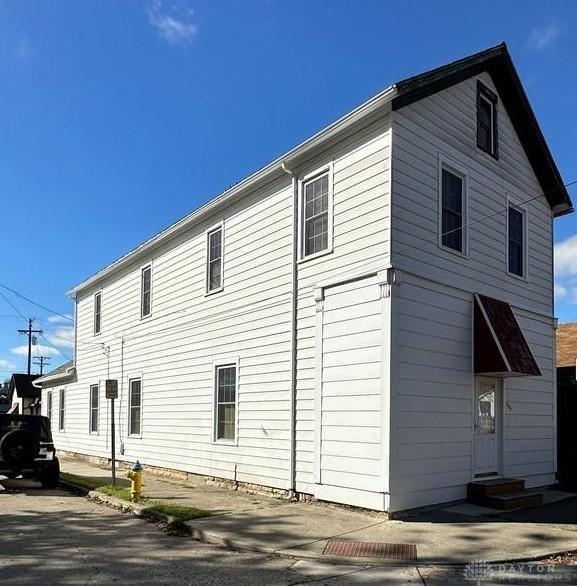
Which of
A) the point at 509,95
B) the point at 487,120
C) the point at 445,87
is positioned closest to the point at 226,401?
the point at 445,87

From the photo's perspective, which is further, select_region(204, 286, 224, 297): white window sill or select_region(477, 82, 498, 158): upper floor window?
select_region(204, 286, 224, 297): white window sill

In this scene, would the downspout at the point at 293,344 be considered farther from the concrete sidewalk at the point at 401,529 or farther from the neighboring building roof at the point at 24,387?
the neighboring building roof at the point at 24,387

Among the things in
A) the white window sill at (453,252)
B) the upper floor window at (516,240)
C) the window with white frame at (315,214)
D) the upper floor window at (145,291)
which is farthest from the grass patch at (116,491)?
the upper floor window at (516,240)

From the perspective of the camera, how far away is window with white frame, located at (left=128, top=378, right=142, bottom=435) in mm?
18391

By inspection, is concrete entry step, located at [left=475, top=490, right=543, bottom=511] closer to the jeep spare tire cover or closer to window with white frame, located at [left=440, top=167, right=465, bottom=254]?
window with white frame, located at [left=440, top=167, right=465, bottom=254]

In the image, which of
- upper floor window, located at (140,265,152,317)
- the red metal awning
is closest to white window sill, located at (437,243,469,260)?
the red metal awning

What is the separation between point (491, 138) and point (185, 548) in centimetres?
965

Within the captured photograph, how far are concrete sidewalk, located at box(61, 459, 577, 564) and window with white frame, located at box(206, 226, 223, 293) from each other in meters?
5.29

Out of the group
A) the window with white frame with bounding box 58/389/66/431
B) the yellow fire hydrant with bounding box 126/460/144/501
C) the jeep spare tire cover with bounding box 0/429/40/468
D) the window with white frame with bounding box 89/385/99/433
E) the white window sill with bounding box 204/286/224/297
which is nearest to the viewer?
the yellow fire hydrant with bounding box 126/460/144/501

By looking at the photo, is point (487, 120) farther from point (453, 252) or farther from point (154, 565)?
point (154, 565)

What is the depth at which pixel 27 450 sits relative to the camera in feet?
47.0

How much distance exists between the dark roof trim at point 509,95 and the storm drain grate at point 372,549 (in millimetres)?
6505

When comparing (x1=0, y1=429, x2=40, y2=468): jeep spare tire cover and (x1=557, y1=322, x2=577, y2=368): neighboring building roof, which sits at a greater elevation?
(x1=557, y1=322, x2=577, y2=368): neighboring building roof

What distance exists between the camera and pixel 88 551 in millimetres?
8172
